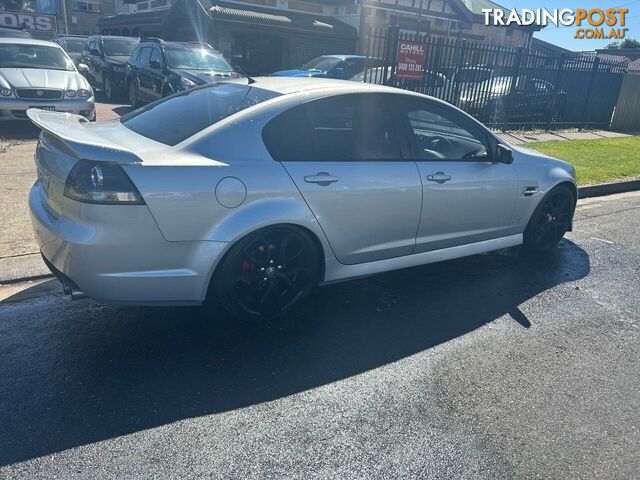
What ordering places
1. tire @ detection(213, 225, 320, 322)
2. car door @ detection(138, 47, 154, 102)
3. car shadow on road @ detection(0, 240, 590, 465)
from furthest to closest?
car door @ detection(138, 47, 154, 102) < tire @ detection(213, 225, 320, 322) < car shadow on road @ detection(0, 240, 590, 465)

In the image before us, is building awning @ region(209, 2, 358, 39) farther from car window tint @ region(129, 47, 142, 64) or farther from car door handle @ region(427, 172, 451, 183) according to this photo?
car door handle @ region(427, 172, 451, 183)

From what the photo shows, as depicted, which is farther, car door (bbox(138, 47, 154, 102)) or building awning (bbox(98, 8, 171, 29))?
building awning (bbox(98, 8, 171, 29))

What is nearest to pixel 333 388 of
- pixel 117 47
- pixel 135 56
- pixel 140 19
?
pixel 135 56

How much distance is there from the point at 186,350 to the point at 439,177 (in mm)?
2212

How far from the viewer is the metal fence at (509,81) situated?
12.1m

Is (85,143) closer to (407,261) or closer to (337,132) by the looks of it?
(337,132)

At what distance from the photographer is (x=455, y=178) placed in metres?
4.03

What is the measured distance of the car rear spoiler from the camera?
2.79 metres

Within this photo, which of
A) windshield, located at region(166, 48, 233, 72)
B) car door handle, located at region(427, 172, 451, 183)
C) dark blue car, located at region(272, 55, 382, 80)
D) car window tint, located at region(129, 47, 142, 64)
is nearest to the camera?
car door handle, located at region(427, 172, 451, 183)

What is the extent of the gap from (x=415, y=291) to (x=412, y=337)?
0.75m

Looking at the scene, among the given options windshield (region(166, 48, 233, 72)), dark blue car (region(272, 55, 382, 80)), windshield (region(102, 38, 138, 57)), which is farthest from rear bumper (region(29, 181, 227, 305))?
windshield (region(102, 38, 138, 57))

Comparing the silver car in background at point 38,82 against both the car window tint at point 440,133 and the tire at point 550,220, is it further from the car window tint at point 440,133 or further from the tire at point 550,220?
the tire at point 550,220

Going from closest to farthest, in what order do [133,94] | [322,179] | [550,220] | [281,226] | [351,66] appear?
[281,226]
[322,179]
[550,220]
[133,94]
[351,66]

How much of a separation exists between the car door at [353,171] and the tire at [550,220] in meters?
1.65
